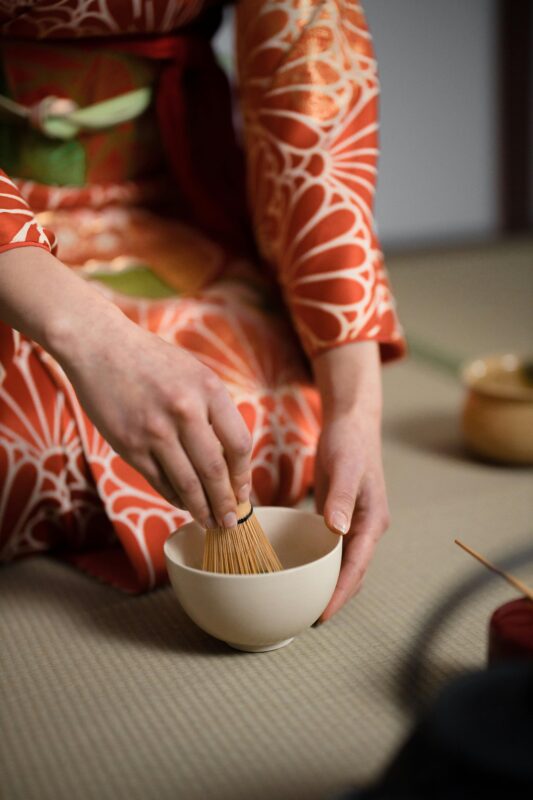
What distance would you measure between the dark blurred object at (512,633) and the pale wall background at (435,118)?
8.46 ft

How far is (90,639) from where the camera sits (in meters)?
0.85

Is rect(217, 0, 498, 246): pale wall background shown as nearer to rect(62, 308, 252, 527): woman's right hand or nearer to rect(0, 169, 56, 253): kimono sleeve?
rect(0, 169, 56, 253): kimono sleeve

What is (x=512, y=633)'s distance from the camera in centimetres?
63

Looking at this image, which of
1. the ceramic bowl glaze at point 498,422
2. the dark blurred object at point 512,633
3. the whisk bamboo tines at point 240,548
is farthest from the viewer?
the ceramic bowl glaze at point 498,422

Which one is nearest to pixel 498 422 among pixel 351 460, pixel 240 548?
pixel 351 460

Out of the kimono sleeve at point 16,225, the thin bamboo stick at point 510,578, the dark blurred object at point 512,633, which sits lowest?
the dark blurred object at point 512,633

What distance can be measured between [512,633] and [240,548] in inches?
9.2

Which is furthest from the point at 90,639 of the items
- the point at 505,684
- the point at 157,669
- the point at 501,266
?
the point at 501,266

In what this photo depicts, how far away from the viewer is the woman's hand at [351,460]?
0.83m

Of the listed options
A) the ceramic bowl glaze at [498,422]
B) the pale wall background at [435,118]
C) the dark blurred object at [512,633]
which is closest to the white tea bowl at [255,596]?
the dark blurred object at [512,633]

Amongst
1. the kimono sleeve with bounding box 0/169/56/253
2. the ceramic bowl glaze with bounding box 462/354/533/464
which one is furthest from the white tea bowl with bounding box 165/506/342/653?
the ceramic bowl glaze with bounding box 462/354/533/464

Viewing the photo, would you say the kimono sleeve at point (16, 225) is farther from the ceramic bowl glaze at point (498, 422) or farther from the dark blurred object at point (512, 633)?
the ceramic bowl glaze at point (498, 422)

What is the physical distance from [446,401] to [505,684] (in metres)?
1.21

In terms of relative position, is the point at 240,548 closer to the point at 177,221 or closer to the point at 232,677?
the point at 232,677
